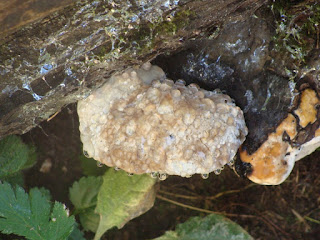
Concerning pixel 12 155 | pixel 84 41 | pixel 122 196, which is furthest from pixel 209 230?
pixel 84 41

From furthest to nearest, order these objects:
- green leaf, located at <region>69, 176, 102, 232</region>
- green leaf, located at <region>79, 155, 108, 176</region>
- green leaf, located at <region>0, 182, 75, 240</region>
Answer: green leaf, located at <region>79, 155, 108, 176</region> < green leaf, located at <region>69, 176, 102, 232</region> < green leaf, located at <region>0, 182, 75, 240</region>

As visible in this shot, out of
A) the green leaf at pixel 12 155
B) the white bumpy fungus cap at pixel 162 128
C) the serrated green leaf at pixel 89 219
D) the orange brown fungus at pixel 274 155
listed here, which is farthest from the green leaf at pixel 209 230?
the green leaf at pixel 12 155

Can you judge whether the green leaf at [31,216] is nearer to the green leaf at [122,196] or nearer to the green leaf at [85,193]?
the green leaf at [122,196]

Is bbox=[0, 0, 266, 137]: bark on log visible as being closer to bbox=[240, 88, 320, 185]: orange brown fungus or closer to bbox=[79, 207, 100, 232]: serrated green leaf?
bbox=[240, 88, 320, 185]: orange brown fungus

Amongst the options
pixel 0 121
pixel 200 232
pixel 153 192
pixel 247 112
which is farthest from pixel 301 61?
pixel 0 121

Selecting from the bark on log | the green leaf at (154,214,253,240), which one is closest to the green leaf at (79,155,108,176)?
the green leaf at (154,214,253,240)

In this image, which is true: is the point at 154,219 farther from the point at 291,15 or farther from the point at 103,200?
the point at 291,15

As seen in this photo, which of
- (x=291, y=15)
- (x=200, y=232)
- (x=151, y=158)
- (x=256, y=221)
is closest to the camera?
(x=151, y=158)
